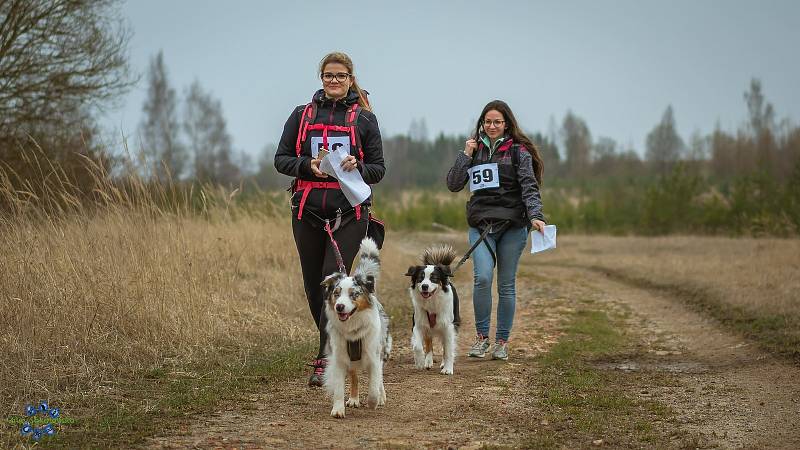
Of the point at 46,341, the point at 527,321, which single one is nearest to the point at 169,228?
the point at 46,341

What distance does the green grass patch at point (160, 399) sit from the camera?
491 centimetres

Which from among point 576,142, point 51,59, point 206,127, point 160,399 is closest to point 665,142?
point 576,142

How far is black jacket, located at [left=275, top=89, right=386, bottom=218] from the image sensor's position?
6.36m

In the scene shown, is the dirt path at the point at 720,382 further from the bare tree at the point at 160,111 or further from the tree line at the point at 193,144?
the bare tree at the point at 160,111

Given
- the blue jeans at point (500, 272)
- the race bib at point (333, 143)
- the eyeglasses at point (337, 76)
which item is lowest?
the blue jeans at point (500, 272)

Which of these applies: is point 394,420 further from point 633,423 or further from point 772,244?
point 772,244

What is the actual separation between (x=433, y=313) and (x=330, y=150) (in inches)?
83.6

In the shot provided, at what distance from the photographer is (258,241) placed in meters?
13.0

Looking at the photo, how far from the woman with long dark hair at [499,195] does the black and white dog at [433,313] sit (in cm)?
46

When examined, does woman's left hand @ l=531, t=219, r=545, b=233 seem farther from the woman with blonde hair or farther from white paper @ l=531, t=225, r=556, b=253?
the woman with blonde hair

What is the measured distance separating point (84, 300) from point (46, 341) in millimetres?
647

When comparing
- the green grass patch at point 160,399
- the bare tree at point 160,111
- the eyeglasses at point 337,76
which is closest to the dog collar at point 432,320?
the green grass patch at point 160,399

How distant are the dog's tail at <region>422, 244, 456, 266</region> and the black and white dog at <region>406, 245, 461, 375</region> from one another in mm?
93

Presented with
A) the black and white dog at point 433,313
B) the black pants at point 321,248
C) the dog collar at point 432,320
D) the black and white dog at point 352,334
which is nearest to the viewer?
the black and white dog at point 352,334
